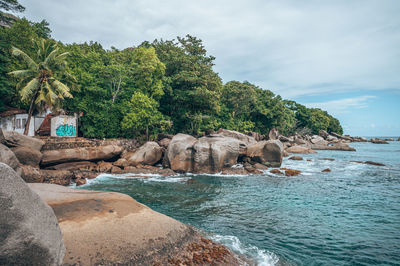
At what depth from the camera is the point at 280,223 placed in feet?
31.5

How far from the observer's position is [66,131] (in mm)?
26000

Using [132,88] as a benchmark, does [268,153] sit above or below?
below

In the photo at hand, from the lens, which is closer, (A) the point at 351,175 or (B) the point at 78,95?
(A) the point at 351,175

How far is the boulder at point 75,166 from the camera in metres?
19.5

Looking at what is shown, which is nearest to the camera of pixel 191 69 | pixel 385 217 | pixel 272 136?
pixel 385 217

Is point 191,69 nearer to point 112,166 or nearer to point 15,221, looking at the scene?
point 112,166

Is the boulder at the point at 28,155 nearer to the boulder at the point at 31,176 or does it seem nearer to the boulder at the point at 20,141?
the boulder at the point at 20,141

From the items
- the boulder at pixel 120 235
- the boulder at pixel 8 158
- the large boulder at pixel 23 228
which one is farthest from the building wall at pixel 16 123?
the large boulder at pixel 23 228

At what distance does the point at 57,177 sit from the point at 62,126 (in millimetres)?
11727

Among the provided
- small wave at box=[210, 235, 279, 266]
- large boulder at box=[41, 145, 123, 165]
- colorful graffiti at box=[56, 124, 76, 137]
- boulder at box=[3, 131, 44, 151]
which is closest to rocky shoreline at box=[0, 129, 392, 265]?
small wave at box=[210, 235, 279, 266]

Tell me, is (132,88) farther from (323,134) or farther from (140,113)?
(323,134)

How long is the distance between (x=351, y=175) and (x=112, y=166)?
74.9 feet

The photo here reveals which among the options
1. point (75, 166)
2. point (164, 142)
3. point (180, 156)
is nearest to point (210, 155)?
point (180, 156)

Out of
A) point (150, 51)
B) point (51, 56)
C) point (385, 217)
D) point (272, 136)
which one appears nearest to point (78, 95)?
point (51, 56)
